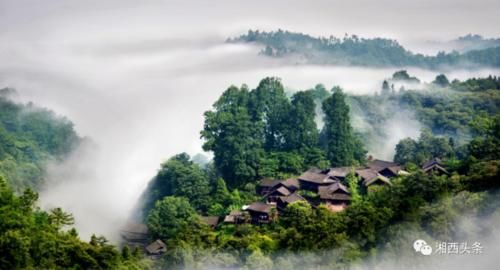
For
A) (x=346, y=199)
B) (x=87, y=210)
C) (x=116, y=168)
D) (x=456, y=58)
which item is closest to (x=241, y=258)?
(x=346, y=199)

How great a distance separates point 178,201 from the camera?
79.8 ft

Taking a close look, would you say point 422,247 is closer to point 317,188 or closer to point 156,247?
point 317,188

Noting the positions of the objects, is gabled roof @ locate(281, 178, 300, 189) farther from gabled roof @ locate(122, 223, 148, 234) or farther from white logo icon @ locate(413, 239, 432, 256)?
white logo icon @ locate(413, 239, 432, 256)

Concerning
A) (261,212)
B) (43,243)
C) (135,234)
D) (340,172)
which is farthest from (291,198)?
(43,243)

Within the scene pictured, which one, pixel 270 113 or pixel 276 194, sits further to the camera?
pixel 270 113

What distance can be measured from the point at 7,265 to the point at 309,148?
558 inches

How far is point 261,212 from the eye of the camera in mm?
22938

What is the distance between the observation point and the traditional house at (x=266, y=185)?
2512 centimetres

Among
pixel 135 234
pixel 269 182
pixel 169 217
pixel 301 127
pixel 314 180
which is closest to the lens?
pixel 169 217

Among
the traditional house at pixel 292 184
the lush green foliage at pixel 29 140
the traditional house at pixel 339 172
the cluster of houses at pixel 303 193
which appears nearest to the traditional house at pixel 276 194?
the cluster of houses at pixel 303 193

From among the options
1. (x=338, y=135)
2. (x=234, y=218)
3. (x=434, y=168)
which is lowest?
(x=234, y=218)

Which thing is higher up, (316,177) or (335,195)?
(316,177)

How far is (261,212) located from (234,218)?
3.13 feet

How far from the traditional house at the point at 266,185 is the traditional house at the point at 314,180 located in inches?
31.6
